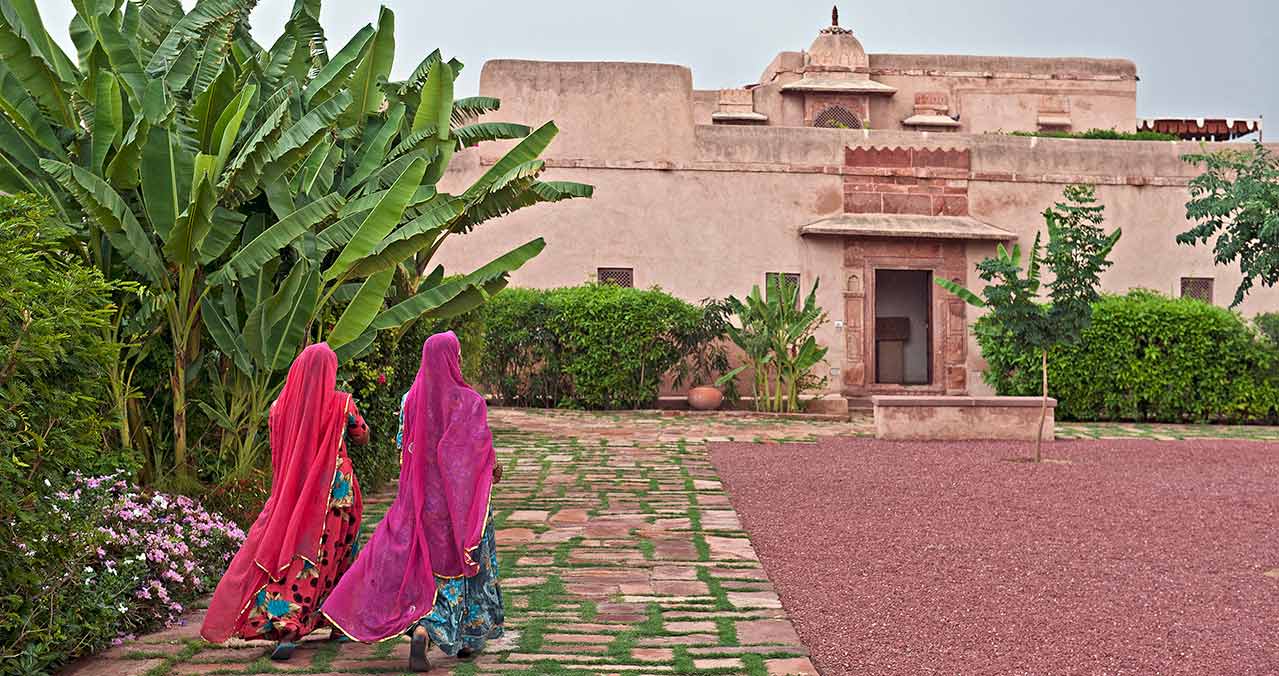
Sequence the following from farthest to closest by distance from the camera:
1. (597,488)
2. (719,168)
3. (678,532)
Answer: (719,168) → (597,488) → (678,532)

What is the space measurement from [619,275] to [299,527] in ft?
50.2

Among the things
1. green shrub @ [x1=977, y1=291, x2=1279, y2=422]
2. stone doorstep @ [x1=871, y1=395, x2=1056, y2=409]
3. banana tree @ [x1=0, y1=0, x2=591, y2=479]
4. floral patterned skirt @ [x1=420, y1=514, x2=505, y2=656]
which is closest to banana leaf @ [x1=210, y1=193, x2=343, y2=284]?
banana tree @ [x1=0, y1=0, x2=591, y2=479]

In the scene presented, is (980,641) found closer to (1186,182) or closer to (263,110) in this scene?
(263,110)

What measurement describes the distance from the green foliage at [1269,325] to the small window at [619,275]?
33.6 ft

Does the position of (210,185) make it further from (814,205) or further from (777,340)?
(814,205)

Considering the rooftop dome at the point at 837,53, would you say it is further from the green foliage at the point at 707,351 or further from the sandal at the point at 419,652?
the sandal at the point at 419,652

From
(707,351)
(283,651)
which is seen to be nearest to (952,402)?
(707,351)

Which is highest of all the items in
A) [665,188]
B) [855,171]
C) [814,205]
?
[855,171]

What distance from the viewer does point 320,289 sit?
8336 mm

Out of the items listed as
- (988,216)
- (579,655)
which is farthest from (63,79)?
(988,216)

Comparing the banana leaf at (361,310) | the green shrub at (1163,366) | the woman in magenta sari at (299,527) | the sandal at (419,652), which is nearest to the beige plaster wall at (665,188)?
the green shrub at (1163,366)

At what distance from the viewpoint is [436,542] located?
5.65 meters

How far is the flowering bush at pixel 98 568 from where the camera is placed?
496 cm

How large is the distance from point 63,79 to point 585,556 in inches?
186
